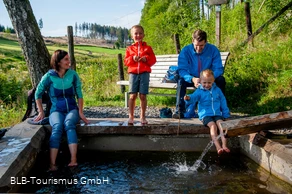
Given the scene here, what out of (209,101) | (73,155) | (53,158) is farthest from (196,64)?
(53,158)

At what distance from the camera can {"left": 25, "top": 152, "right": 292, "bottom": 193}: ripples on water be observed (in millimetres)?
3559

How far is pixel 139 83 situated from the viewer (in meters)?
5.08

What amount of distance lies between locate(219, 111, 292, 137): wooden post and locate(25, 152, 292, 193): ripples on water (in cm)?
45

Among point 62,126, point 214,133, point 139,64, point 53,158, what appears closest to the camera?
point 53,158

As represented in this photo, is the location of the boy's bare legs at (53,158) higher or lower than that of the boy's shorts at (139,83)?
lower

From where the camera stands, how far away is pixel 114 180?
381 cm

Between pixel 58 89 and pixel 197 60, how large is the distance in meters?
2.24

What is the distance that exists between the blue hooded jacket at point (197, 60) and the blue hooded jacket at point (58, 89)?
5.93ft

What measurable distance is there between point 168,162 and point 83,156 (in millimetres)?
1169

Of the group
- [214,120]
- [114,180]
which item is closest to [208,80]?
[214,120]

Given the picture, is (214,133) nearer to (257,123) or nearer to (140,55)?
(257,123)

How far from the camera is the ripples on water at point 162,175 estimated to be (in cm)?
356

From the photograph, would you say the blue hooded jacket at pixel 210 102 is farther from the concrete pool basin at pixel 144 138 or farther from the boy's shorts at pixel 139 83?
the boy's shorts at pixel 139 83

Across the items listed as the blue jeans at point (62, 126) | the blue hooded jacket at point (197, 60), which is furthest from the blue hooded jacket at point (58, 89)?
the blue hooded jacket at point (197, 60)
